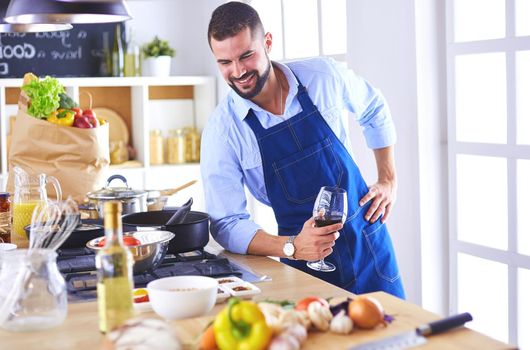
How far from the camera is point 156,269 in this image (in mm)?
2352

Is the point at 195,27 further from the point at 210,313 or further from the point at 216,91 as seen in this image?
the point at 210,313

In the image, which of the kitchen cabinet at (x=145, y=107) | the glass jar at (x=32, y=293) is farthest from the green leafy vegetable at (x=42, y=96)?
the kitchen cabinet at (x=145, y=107)

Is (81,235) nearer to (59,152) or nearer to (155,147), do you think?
(59,152)

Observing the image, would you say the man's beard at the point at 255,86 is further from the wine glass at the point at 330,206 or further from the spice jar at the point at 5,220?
the spice jar at the point at 5,220

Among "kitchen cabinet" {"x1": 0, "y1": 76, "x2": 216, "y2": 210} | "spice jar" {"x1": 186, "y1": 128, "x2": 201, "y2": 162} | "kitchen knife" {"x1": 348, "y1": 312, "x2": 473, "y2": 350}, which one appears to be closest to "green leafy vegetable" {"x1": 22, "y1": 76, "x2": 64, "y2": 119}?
"kitchen cabinet" {"x1": 0, "y1": 76, "x2": 216, "y2": 210}

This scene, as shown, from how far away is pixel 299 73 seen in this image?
2875 mm

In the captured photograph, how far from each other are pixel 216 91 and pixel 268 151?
3064 mm

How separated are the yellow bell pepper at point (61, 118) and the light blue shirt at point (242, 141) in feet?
2.89

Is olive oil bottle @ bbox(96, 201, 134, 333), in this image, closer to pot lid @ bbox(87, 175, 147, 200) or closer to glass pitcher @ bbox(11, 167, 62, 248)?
glass pitcher @ bbox(11, 167, 62, 248)

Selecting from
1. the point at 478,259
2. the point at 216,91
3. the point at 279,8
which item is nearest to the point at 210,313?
the point at 478,259

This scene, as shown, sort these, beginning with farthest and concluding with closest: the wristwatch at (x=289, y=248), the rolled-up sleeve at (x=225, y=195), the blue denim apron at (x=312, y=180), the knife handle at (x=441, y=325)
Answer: the blue denim apron at (x=312, y=180), the rolled-up sleeve at (x=225, y=195), the wristwatch at (x=289, y=248), the knife handle at (x=441, y=325)

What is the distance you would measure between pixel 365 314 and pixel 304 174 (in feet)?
3.91

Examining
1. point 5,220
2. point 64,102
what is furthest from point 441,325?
point 64,102

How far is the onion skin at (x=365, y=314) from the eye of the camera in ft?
5.27
